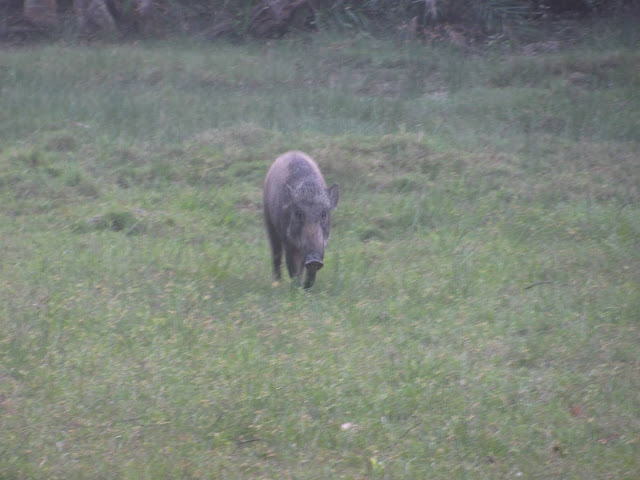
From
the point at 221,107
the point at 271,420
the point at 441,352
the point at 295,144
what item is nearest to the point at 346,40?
the point at 221,107

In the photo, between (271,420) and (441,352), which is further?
(441,352)

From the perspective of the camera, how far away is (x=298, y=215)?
7879 millimetres

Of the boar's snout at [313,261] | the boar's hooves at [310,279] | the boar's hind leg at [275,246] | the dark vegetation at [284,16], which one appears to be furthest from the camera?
the dark vegetation at [284,16]

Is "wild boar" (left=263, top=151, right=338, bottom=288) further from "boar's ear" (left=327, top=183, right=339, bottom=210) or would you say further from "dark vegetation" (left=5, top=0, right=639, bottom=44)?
"dark vegetation" (left=5, top=0, right=639, bottom=44)

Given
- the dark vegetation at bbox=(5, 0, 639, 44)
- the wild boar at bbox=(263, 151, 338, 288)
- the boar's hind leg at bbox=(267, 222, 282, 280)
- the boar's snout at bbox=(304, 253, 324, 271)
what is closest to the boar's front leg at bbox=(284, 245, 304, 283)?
the wild boar at bbox=(263, 151, 338, 288)

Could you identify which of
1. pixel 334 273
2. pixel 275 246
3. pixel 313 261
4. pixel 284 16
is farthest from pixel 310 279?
pixel 284 16

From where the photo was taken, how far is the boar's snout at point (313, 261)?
7.46 m

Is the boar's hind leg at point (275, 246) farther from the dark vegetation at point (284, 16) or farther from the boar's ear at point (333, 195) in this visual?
the dark vegetation at point (284, 16)

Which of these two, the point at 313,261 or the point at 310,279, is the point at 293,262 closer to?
the point at 310,279

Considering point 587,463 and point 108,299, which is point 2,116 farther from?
point 587,463

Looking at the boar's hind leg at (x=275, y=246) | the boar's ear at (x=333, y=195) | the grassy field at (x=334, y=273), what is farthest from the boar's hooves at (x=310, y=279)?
the boar's ear at (x=333, y=195)

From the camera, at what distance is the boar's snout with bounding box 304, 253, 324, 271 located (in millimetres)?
7461

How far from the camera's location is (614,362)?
6.00 meters

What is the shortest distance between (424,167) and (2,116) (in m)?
7.45
